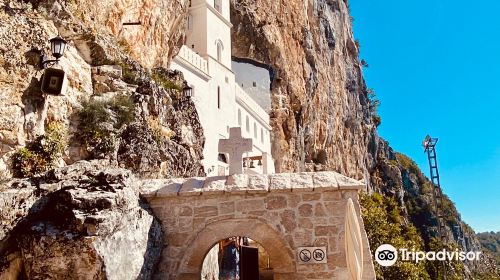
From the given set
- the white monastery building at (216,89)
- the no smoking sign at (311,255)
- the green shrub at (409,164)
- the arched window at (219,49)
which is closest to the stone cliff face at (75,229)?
the no smoking sign at (311,255)

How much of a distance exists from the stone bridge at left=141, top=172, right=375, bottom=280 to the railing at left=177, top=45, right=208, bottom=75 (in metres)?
17.8

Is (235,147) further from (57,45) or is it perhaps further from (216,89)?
(216,89)

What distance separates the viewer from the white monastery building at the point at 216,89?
2588cm

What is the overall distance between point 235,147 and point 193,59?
1918cm

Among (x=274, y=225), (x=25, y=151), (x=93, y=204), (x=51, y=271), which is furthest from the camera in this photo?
(x=25, y=151)

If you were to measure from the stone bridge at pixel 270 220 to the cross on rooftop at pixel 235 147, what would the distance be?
29 cm

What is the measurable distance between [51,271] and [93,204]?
3.55ft

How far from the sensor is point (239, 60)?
38.5 metres

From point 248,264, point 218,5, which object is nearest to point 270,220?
point 248,264

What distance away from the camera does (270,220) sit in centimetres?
760

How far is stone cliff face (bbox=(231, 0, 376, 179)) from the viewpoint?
3850 cm

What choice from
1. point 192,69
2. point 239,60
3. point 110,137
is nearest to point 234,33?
point 239,60

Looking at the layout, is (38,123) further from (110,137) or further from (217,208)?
(217,208)

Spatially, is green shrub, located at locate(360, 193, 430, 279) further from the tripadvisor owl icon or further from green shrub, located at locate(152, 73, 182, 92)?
green shrub, located at locate(152, 73, 182, 92)
